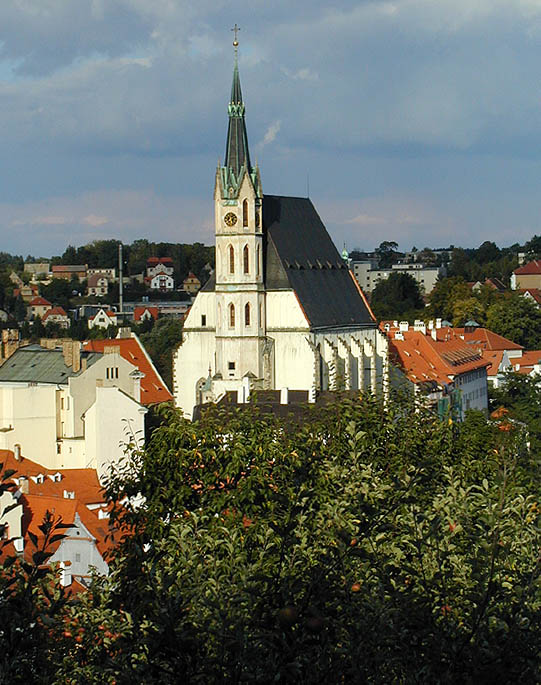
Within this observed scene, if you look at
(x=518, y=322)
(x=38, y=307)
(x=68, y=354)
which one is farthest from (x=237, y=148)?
(x=38, y=307)

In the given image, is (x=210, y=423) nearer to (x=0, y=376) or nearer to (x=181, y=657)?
(x=181, y=657)

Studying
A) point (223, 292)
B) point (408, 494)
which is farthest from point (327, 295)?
point (408, 494)

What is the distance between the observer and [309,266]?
6738 centimetres

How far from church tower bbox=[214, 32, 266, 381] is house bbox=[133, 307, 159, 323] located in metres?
97.8

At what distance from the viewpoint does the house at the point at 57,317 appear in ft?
565

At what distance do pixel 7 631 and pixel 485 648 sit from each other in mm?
4250

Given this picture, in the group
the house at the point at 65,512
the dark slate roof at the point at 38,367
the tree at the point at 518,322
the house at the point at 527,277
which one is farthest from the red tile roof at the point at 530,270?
the house at the point at 65,512

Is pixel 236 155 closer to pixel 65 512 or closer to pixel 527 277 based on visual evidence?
pixel 65 512

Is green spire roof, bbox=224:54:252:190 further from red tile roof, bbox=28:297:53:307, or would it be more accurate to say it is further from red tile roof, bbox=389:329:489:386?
red tile roof, bbox=28:297:53:307

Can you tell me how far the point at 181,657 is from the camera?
37.2ft

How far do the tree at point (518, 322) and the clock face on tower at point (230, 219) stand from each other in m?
55.9

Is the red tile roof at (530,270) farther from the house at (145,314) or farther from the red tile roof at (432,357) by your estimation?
the red tile roof at (432,357)

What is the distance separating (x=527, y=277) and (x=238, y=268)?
110758mm

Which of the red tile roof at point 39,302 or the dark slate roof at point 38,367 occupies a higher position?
the red tile roof at point 39,302
